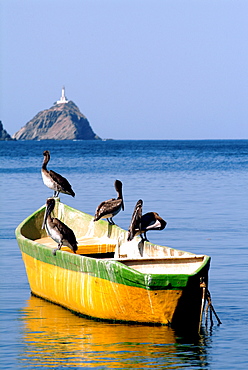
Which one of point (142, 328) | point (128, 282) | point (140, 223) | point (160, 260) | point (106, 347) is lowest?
point (106, 347)

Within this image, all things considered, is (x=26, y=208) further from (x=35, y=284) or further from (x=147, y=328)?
(x=147, y=328)

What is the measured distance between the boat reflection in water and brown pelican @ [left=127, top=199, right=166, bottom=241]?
1.67 m

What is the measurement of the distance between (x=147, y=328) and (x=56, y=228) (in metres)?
2.79

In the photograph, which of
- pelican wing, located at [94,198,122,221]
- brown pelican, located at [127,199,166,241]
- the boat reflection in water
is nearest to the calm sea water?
the boat reflection in water

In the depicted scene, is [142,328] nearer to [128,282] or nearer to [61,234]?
[128,282]

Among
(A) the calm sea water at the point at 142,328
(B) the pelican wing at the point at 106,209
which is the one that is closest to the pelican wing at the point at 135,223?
(A) the calm sea water at the point at 142,328

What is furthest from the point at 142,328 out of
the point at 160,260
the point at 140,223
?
the point at 140,223

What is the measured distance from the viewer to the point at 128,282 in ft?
36.6

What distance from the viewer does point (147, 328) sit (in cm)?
1139

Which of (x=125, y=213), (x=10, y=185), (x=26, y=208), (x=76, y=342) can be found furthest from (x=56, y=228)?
(x=10, y=185)

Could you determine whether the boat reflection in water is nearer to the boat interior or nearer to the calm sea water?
the calm sea water

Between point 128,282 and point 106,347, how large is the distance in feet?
2.84

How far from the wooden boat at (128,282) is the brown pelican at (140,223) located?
0.93 feet

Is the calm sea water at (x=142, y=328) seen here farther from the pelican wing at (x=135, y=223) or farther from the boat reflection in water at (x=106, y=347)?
the pelican wing at (x=135, y=223)
